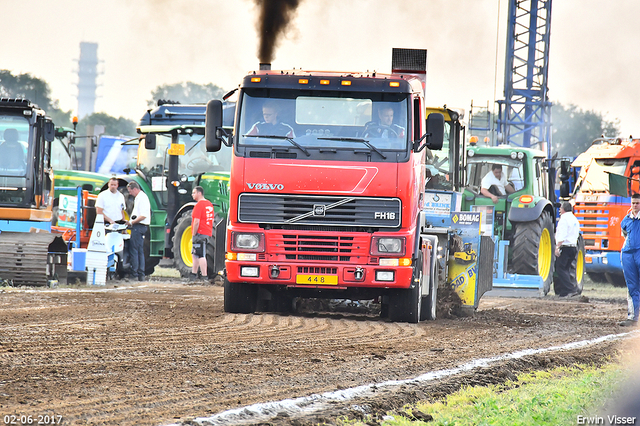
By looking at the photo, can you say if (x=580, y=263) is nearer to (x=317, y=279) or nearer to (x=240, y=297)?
(x=240, y=297)

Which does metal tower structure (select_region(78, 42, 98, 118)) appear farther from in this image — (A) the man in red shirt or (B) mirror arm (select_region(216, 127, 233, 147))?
(B) mirror arm (select_region(216, 127, 233, 147))

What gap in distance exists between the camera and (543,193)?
20516 mm

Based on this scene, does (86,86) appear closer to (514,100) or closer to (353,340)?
(514,100)

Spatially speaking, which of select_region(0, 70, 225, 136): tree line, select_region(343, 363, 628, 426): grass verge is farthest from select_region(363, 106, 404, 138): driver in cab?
select_region(0, 70, 225, 136): tree line

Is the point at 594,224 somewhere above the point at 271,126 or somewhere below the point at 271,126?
below

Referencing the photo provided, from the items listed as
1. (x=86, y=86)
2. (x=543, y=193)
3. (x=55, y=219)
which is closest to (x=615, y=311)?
(x=543, y=193)

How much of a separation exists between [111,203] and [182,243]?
2.09 meters

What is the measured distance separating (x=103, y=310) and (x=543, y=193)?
37.7ft

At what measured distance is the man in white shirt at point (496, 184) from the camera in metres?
19.2

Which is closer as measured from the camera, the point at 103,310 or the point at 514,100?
the point at 103,310

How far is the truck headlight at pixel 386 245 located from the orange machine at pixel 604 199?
13.3m

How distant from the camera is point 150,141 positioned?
67.3 feet

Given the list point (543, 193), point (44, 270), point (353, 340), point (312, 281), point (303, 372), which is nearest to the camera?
point (303, 372)

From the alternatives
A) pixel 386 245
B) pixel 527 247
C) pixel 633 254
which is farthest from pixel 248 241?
pixel 527 247
